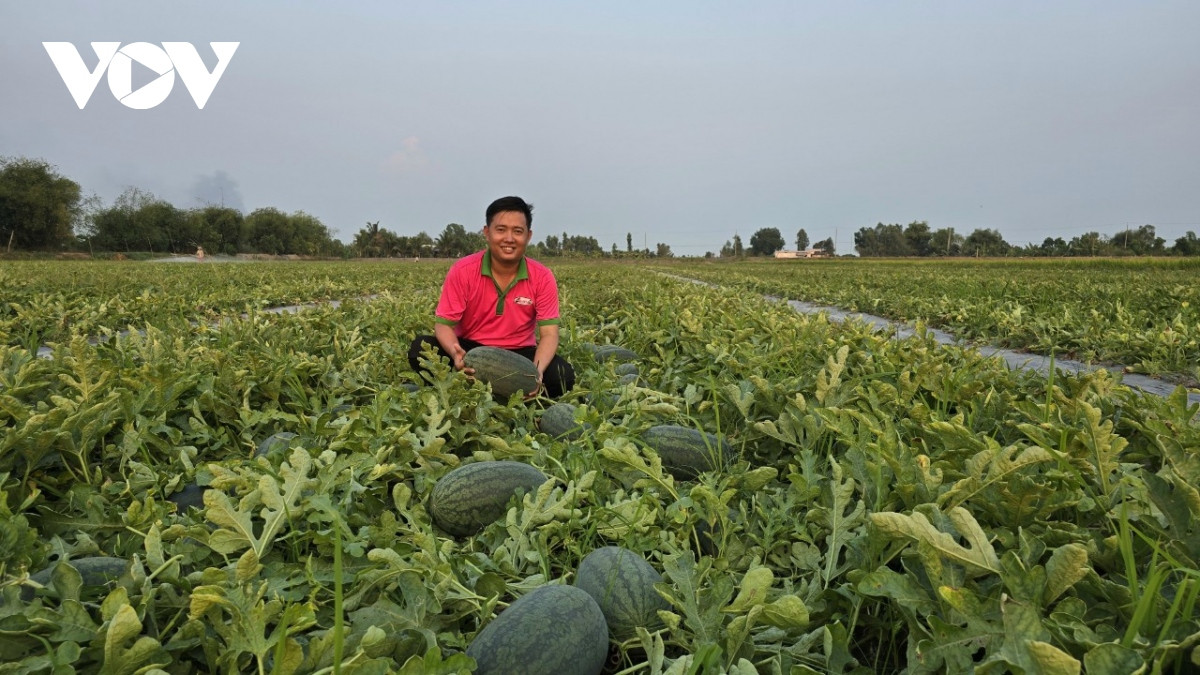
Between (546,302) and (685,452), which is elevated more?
(546,302)

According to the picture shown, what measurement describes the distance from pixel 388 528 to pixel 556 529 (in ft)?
1.62

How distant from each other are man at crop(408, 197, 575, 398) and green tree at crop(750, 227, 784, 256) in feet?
445

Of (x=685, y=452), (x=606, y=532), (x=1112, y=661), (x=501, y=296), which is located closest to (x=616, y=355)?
(x=501, y=296)

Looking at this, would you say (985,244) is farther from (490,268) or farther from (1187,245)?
(490,268)

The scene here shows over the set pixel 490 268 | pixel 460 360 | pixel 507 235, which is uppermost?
pixel 507 235

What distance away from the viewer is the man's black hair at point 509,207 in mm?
4535

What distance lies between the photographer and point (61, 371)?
313 cm

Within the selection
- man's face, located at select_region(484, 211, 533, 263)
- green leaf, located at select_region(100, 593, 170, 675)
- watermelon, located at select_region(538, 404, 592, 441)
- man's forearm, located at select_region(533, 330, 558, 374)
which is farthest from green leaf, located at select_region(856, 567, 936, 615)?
man's face, located at select_region(484, 211, 533, 263)

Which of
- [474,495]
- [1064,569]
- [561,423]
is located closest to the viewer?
[1064,569]

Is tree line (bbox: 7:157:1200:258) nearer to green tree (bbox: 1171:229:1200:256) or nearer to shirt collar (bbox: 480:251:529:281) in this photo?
green tree (bbox: 1171:229:1200:256)

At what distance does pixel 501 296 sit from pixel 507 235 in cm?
53

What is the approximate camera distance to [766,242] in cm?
13450

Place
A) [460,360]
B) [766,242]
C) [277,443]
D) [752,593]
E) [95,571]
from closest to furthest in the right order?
[752,593] → [95,571] → [277,443] → [460,360] → [766,242]

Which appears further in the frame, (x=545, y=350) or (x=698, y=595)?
(x=545, y=350)
